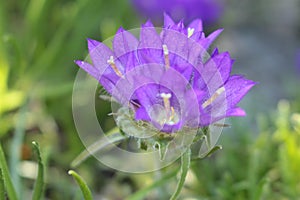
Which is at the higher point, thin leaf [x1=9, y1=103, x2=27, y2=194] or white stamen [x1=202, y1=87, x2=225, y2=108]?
white stamen [x1=202, y1=87, x2=225, y2=108]

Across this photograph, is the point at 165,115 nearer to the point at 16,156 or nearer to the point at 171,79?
the point at 171,79

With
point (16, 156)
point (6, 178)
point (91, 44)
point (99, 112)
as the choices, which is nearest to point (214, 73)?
point (91, 44)

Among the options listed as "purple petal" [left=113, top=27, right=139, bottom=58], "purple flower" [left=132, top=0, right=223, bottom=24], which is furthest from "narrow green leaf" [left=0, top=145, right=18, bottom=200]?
"purple flower" [left=132, top=0, right=223, bottom=24]

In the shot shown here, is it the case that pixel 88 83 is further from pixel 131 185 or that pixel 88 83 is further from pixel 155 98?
pixel 155 98

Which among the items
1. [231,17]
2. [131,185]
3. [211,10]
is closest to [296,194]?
[131,185]

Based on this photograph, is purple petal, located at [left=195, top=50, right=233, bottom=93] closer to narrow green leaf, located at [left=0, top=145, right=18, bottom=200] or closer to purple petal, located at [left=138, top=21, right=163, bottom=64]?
purple petal, located at [left=138, top=21, right=163, bottom=64]
